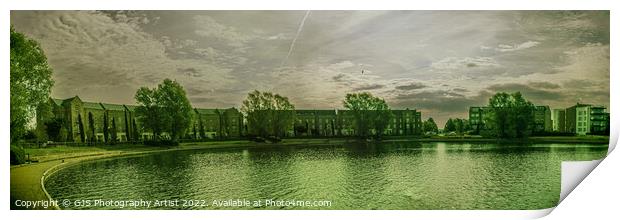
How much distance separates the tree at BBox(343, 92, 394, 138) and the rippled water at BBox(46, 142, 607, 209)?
0.34m

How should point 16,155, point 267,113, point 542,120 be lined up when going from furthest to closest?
point 542,120
point 267,113
point 16,155

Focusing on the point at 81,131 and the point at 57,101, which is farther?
the point at 81,131

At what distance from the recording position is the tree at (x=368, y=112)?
9.30m

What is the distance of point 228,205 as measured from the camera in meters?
8.95

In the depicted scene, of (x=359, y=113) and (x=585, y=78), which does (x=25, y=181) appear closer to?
(x=359, y=113)

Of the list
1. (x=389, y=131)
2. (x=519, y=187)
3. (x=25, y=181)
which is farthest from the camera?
(x=389, y=131)

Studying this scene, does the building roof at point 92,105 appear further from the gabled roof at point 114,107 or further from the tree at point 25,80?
the tree at point 25,80

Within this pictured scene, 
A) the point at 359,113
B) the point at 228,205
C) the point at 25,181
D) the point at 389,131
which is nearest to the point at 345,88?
the point at 359,113

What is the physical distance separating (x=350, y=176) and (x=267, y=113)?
5.71 feet

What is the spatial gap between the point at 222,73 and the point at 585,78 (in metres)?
5.85

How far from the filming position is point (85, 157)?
377 inches

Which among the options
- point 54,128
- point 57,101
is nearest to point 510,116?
point 57,101

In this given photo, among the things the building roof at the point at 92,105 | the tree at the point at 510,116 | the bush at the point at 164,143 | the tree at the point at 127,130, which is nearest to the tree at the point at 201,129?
the bush at the point at 164,143

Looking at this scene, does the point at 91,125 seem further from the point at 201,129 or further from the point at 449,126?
the point at 449,126
